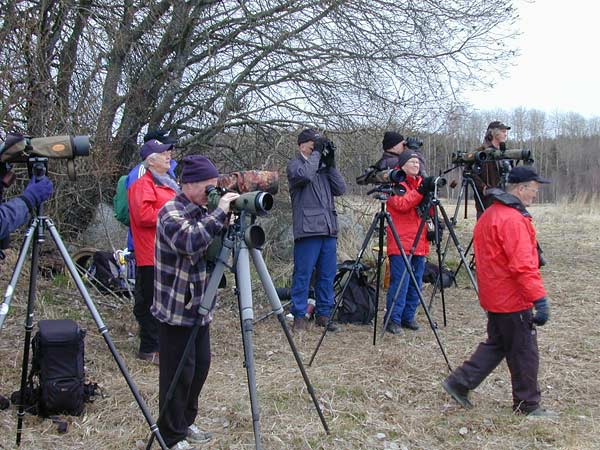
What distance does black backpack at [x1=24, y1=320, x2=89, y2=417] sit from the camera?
12.2ft

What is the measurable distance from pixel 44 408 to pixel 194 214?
68.4 inches

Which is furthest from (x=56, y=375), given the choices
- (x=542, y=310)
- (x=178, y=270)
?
(x=542, y=310)

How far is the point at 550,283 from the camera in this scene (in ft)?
25.7

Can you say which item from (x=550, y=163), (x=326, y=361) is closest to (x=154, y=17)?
(x=326, y=361)

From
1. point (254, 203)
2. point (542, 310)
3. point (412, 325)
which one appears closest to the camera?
point (254, 203)

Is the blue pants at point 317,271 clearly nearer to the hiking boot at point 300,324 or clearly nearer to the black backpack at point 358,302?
the hiking boot at point 300,324

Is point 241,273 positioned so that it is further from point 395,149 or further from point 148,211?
point 395,149

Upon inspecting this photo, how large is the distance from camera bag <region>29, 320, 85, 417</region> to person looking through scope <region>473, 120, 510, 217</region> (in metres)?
4.30

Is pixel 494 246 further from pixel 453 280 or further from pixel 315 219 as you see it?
pixel 453 280

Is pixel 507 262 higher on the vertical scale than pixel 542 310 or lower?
higher

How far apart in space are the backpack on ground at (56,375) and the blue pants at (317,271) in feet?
7.39

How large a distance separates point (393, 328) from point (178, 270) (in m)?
3.09

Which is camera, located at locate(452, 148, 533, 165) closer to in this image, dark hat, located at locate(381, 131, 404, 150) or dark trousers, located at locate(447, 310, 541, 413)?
dark hat, located at locate(381, 131, 404, 150)

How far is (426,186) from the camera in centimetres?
516
